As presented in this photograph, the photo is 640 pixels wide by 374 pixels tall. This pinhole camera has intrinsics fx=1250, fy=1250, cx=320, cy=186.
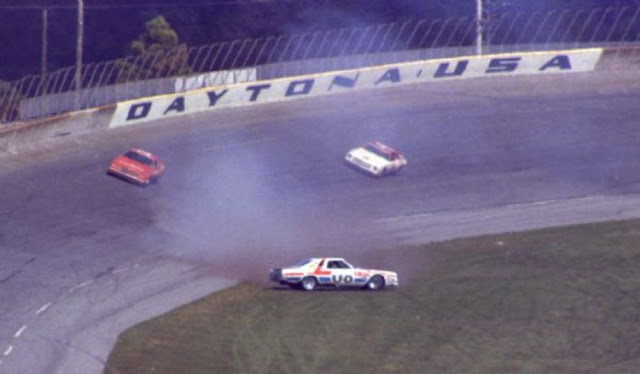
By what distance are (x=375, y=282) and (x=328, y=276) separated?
4.86 ft

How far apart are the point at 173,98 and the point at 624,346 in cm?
2958

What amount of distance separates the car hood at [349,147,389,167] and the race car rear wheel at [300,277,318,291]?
1354 centimetres

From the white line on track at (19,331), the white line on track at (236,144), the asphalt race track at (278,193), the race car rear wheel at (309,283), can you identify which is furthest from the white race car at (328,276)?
the white line on track at (236,144)

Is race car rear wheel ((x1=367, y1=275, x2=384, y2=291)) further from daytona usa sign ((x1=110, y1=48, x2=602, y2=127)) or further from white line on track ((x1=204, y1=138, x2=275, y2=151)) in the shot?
daytona usa sign ((x1=110, y1=48, x2=602, y2=127))

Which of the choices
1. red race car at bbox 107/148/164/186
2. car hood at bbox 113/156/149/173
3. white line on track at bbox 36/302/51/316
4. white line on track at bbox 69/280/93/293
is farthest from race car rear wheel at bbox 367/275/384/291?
car hood at bbox 113/156/149/173

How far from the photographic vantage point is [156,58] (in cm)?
7381

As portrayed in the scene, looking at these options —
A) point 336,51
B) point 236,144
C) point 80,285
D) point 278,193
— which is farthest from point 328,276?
point 336,51

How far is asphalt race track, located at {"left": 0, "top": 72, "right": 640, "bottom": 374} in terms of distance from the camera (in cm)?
3628

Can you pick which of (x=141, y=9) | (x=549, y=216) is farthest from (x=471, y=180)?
(x=141, y=9)

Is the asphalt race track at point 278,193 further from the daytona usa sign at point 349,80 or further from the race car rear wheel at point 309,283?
the race car rear wheel at point 309,283

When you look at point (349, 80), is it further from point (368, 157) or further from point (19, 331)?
point (19, 331)

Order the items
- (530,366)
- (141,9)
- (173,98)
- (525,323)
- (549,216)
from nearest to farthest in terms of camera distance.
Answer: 1. (530,366)
2. (525,323)
3. (549,216)
4. (173,98)
5. (141,9)

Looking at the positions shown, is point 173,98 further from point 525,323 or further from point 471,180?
point 525,323

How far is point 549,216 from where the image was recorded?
46.6 m
